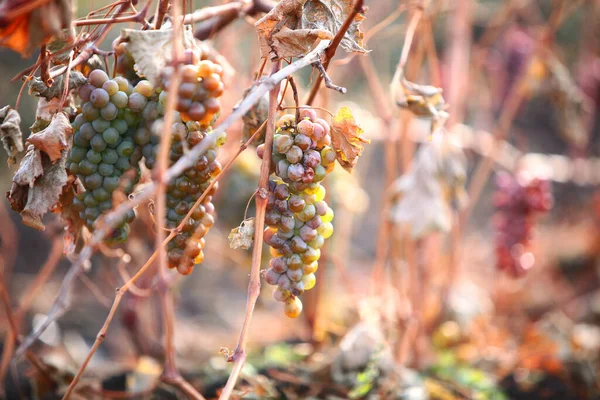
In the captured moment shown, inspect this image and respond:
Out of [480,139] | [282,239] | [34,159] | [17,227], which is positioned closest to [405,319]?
[480,139]

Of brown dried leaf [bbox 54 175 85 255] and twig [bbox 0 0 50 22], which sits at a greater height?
twig [bbox 0 0 50 22]

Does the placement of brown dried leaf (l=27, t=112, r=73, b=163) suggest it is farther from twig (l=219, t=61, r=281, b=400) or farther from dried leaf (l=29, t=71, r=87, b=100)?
twig (l=219, t=61, r=281, b=400)

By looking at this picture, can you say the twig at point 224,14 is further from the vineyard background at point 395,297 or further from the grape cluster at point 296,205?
the grape cluster at point 296,205

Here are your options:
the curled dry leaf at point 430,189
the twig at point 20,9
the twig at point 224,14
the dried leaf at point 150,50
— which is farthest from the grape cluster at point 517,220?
the twig at point 20,9

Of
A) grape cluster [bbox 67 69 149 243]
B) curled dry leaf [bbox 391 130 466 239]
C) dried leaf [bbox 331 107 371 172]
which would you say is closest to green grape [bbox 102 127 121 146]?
grape cluster [bbox 67 69 149 243]

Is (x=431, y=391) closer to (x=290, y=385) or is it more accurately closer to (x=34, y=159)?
(x=290, y=385)

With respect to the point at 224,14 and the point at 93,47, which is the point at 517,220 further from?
the point at 93,47

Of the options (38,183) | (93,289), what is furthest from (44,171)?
(93,289)
